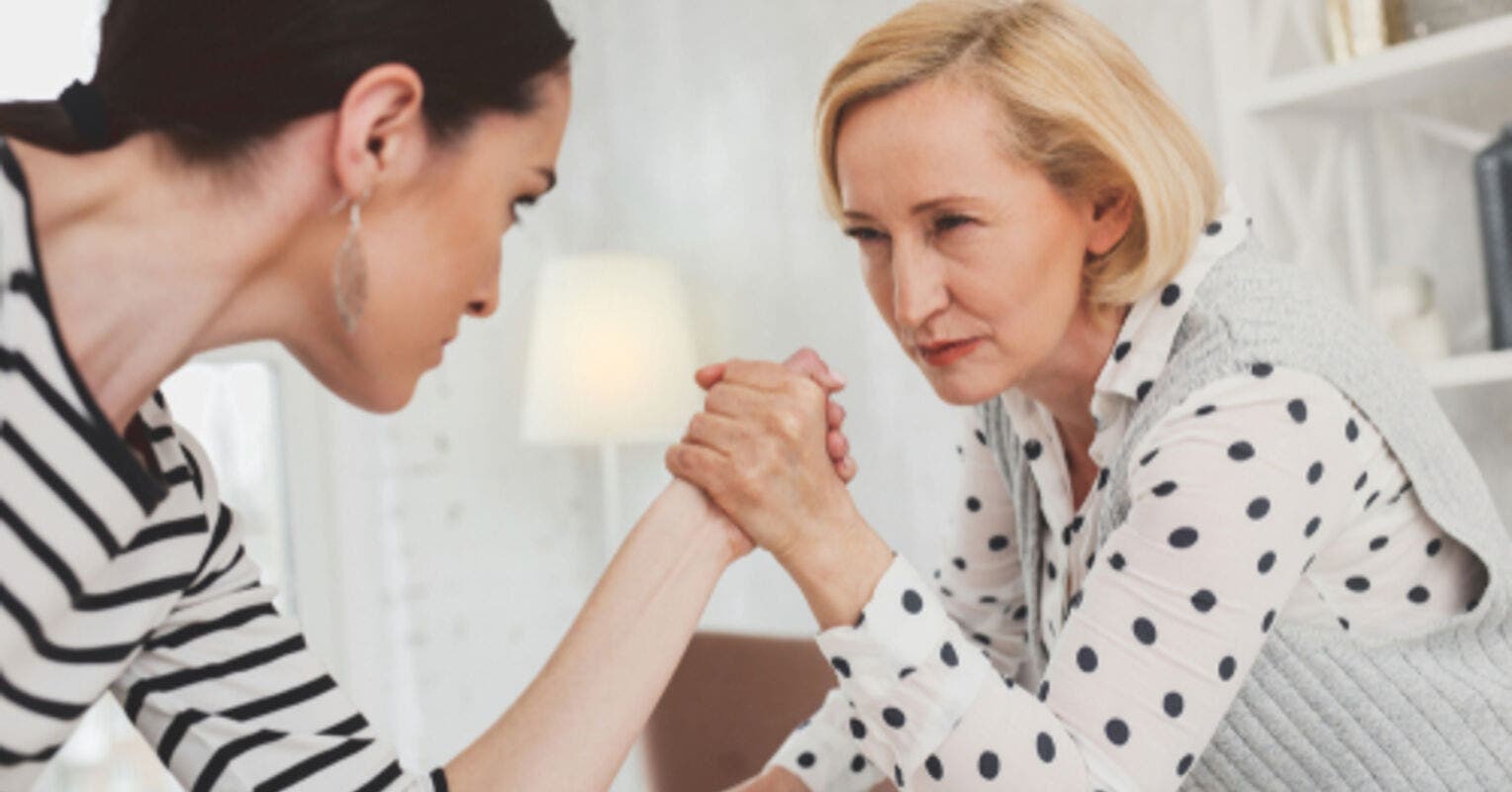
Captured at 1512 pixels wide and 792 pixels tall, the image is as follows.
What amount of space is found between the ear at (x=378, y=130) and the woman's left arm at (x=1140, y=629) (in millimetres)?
389

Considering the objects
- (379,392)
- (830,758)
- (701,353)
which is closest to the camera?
(379,392)

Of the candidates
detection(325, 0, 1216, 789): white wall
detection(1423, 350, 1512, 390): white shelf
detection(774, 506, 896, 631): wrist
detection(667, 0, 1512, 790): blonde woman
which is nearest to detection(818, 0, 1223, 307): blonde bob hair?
detection(667, 0, 1512, 790): blonde woman

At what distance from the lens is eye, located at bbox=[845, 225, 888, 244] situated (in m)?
1.19

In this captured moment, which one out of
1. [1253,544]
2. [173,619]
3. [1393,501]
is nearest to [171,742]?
[173,619]

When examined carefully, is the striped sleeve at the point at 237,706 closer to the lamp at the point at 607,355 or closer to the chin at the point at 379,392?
the chin at the point at 379,392

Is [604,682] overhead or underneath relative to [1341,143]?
underneath

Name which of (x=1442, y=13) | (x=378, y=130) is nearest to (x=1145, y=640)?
(x=378, y=130)

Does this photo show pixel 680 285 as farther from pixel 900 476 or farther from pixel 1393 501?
pixel 1393 501

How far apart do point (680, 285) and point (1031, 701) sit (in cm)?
220

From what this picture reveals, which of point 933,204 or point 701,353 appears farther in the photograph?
point 701,353

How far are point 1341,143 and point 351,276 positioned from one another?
138cm

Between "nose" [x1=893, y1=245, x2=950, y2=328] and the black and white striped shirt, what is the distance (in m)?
0.53

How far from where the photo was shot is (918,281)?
1137 mm

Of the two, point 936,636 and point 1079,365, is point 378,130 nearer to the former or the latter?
point 936,636
